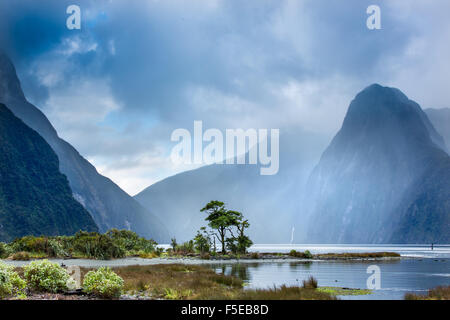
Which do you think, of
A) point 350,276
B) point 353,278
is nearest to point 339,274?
point 350,276

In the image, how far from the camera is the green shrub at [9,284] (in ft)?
47.0

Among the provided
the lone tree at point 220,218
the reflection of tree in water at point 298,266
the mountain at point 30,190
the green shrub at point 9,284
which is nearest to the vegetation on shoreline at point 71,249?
the lone tree at point 220,218

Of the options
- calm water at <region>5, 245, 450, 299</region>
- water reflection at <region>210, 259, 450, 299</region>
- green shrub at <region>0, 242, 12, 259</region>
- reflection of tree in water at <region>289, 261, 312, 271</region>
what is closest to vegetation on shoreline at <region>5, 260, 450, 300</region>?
calm water at <region>5, 245, 450, 299</region>

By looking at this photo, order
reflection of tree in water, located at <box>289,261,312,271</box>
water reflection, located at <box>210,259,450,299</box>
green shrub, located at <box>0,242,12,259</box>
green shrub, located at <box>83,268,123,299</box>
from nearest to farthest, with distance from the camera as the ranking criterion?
1. green shrub, located at <box>83,268,123,299</box>
2. water reflection, located at <box>210,259,450,299</box>
3. reflection of tree in water, located at <box>289,261,312,271</box>
4. green shrub, located at <box>0,242,12,259</box>

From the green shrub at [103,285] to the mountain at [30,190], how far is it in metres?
104

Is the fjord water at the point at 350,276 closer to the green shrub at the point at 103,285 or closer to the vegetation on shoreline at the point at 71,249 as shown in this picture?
the green shrub at the point at 103,285

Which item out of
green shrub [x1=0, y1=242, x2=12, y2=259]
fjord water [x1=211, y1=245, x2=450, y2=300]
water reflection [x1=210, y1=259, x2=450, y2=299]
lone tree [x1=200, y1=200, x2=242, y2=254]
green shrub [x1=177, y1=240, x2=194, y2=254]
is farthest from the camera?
green shrub [x1=177, y1=240, x2=194, y2=254]

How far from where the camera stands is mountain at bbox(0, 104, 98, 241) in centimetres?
11434

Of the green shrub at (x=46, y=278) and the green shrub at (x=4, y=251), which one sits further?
the green shrub at (x=4, y=251)

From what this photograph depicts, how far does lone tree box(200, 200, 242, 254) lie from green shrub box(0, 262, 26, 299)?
45098mm

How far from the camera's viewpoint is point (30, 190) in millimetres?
127688

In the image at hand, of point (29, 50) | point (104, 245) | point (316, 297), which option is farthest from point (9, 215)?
point (316, 297)

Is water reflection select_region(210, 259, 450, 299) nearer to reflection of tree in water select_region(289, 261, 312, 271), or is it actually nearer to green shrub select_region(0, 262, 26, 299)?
reflection of tree in water select_region(289, 261, 312, 271)

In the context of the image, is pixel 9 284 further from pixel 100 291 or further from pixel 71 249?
pixel 71 249
